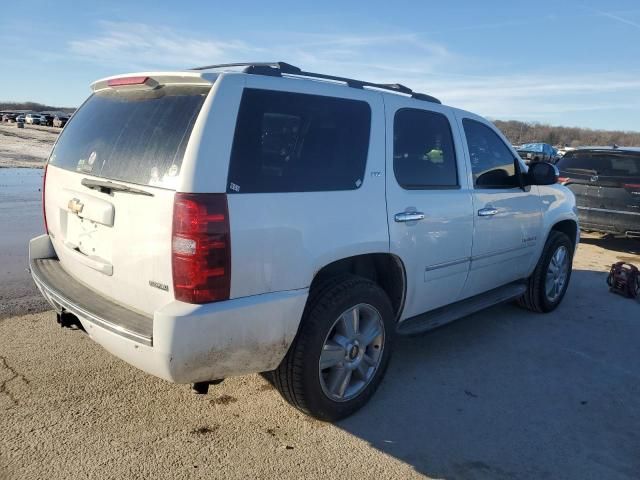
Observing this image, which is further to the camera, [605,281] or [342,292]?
[605,281]

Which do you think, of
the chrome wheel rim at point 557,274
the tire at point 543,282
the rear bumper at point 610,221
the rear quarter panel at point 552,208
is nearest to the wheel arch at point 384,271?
the rear quarter panel at point 552,208

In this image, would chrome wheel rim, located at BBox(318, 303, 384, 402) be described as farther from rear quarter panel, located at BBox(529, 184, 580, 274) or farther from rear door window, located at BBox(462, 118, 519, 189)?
rear quarter panel, located at BBox(529, 184, 580, 274)

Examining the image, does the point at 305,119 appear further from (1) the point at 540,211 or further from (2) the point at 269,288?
(1) the point at 540,211

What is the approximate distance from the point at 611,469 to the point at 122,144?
3.21 metres

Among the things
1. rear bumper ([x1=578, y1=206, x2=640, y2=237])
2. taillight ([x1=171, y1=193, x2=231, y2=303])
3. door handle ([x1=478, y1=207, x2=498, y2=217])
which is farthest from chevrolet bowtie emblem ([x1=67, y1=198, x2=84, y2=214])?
rear bumper ([x1=578, y1=206, x2=640, y2=237])

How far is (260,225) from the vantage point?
2516 millimetres

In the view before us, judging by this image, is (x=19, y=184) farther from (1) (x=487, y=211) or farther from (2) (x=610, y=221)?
(2) (x=610, y=221)

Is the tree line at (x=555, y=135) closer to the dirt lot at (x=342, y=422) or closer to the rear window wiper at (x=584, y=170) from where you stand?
the rear window wiper at (x=584, y=170)

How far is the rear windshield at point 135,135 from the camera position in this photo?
2.50m

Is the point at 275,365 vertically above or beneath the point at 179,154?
beneath

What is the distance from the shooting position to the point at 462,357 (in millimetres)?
4180

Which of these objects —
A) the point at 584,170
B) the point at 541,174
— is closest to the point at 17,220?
the point at 541,174

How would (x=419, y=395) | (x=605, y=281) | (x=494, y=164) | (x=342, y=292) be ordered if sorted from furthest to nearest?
1. (x=605, y=281)
2. (x=494, y=164)
3. (x=419, y=395)
4. (x=342, y=292)

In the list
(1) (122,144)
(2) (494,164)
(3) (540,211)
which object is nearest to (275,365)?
(1) (122,144)
